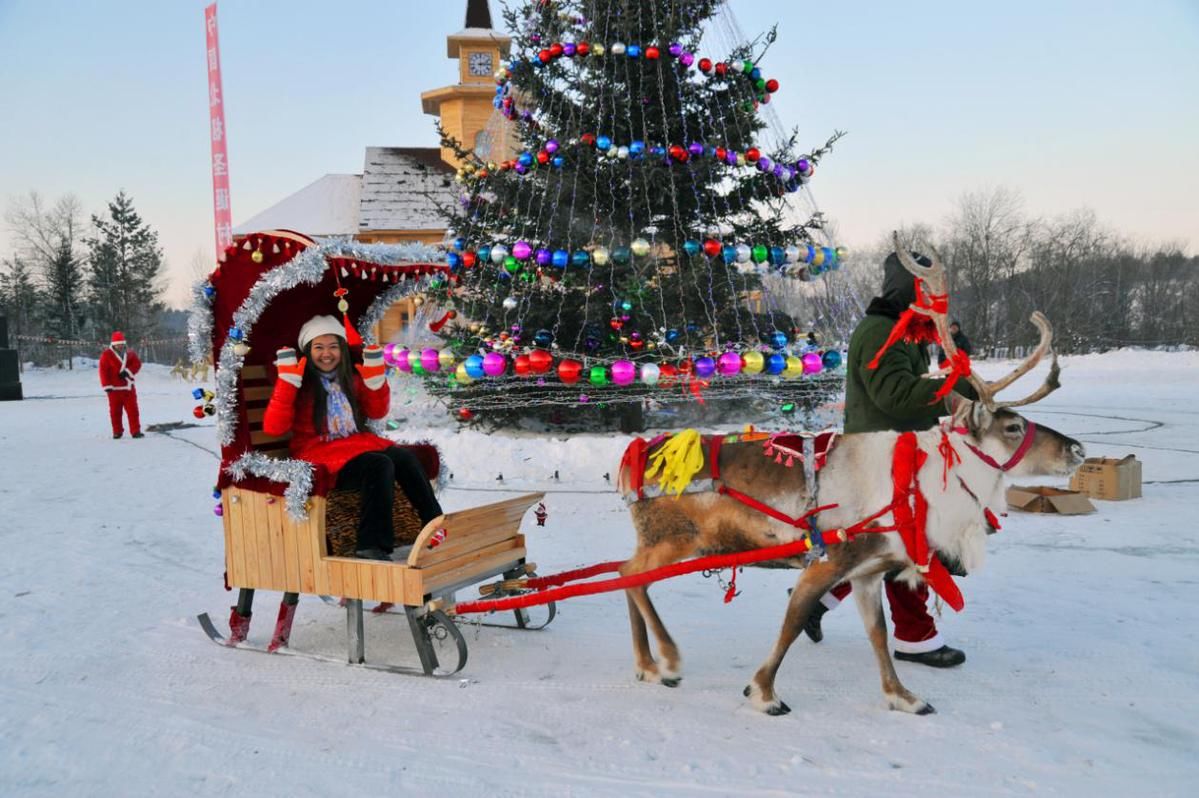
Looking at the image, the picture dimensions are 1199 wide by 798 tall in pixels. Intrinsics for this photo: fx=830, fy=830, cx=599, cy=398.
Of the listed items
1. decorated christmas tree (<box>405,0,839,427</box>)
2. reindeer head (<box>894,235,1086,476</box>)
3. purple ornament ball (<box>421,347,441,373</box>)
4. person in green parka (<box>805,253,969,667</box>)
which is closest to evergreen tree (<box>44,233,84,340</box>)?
decorated christmas tree (<box>405,0,839,427</box>)

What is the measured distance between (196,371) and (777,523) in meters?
32.3

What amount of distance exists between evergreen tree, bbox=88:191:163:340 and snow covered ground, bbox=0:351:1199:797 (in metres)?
46.6

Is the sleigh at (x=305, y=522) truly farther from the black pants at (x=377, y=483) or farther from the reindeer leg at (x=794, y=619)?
the reindeer leg at (x=794, y=619)

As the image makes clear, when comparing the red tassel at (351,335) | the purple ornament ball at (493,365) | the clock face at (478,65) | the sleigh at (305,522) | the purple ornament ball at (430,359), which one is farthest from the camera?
the clock face at (478,65)

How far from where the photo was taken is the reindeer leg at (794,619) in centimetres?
396

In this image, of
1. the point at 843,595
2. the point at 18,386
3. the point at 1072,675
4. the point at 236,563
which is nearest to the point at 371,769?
the point at 236,563

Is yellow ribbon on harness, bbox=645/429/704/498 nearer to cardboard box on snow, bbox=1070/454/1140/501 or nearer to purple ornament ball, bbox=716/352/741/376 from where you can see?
purple ornament ball, bbox=716/352/741/376

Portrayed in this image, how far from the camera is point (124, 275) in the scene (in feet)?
160

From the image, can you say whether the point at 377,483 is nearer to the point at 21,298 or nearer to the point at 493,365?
the point at 493,365

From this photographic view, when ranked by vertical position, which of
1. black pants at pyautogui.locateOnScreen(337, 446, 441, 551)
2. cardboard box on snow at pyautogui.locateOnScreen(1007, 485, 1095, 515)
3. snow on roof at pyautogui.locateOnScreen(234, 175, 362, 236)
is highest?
snow on roof at pyautogui.locateOnScreen(234, 175, 362, 236)

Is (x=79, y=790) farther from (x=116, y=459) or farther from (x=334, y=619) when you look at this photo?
(x=116, y=459)

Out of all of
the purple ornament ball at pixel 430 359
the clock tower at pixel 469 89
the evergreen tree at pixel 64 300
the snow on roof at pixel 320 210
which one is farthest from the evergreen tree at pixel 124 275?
the purple ornament ball at pixel 430 359

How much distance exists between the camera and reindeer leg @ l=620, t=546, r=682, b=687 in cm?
439

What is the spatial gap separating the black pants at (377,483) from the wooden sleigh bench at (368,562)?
0.22m
